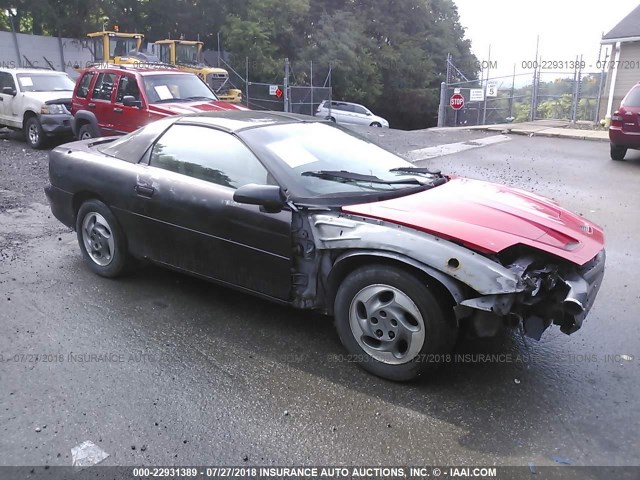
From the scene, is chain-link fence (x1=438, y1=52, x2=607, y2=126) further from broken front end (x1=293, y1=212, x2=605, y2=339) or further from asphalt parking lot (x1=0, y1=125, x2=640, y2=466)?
broken front end (x1=293, y1=212, x2=605, y2=339)

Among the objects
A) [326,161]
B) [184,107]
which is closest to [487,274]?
[326,161]

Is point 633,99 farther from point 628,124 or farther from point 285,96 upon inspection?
point 285,96

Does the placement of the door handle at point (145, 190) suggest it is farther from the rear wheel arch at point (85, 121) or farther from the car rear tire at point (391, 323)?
the rear wheel arch at point (85, 121)

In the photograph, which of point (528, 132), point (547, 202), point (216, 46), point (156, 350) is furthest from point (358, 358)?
point (216, 46)

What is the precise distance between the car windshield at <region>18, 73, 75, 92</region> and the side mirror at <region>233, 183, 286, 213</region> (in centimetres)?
1125

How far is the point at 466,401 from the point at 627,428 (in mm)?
824

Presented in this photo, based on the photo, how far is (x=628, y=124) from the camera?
37.2 ft

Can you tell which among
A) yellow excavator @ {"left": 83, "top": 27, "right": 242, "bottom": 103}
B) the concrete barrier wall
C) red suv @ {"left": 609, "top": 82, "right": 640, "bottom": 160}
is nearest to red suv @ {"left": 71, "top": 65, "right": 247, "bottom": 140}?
yellow excavator @ {"left": 83, "top": 27, "right": 242, "bottom": 103}

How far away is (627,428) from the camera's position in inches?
117

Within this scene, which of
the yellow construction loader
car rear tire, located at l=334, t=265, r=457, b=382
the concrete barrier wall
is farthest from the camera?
the concrete barrier wall

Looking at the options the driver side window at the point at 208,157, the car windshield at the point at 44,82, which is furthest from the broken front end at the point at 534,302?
the car windshield at the point at 44,82

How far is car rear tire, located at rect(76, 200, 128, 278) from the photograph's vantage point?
15.3ft

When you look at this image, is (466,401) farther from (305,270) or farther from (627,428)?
(305,270)

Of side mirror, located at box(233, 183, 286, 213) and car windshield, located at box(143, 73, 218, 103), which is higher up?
car windshield, located at box(143, 73, 218, 103)
